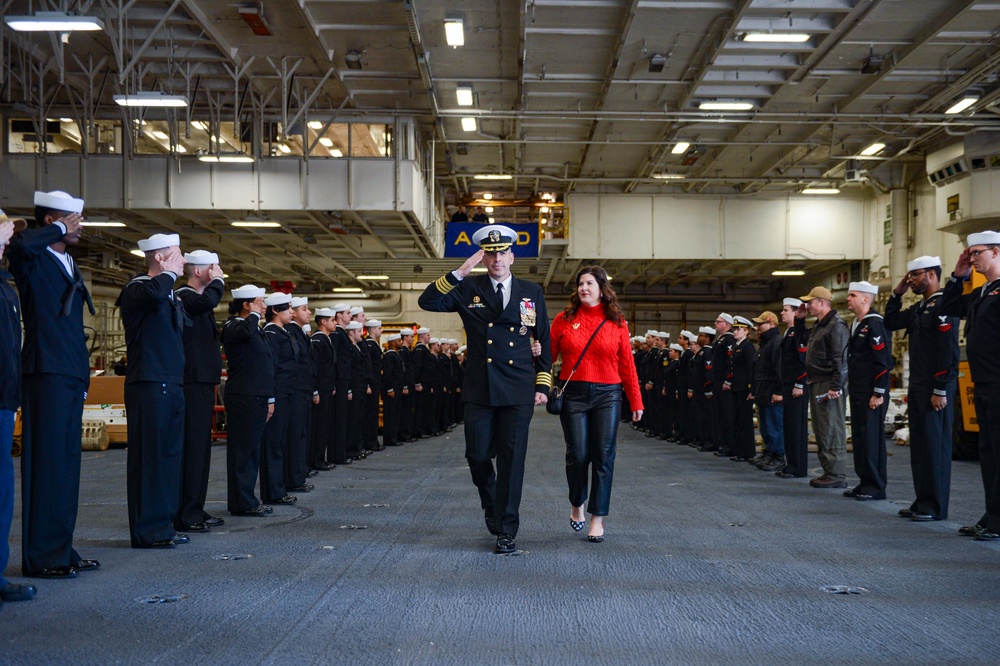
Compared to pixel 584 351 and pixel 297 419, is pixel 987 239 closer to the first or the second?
pixel 584 351

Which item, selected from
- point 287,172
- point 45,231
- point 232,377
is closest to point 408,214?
point 287,172

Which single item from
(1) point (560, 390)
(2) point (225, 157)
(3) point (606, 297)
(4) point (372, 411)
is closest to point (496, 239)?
(3) point (606, 297)

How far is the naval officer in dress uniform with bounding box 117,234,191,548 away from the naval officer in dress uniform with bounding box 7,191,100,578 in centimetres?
61

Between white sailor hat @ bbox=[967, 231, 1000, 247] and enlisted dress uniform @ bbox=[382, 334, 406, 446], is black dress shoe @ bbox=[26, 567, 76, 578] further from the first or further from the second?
enlisted dress uniform @ bbox=[382, 334, 406, 446]

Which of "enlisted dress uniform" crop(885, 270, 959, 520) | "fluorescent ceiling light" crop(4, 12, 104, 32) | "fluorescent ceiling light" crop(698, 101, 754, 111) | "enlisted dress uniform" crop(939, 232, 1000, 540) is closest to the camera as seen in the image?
"enlisted dress uniform" crop(939, 232, 1000, 540)

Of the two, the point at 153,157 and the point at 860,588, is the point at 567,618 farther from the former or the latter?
the point at 153,157

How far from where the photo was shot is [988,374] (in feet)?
20.2

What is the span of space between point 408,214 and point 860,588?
17267 millimetres

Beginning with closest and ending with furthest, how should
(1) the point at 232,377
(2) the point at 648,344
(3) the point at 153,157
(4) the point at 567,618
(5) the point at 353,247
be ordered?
(4) the point at 567,618, (1) the point at 232,377, (3) the point at 153,157, (2) the point at 648,344, (5) the point at 353,247

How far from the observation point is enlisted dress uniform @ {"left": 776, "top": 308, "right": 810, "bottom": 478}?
1053cm

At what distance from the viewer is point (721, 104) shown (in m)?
20.4

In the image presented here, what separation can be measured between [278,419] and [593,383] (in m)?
3.24

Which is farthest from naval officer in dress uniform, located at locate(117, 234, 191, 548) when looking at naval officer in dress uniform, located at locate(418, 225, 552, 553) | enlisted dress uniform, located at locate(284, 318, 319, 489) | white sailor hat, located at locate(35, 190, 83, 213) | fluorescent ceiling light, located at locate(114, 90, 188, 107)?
fluorescent ceiling light, located at locate(114, 90, 188, 107)

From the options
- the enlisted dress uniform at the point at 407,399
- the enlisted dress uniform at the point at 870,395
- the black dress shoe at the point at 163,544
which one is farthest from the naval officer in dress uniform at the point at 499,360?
the enlisted dress uniform at the point at 407,399
